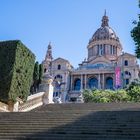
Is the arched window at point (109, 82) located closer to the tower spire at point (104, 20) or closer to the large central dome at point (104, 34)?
the large central dome at point (104, 34)

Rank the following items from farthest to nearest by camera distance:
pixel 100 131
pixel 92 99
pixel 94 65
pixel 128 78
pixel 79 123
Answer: pixel 94 65 < pixel 128 78 < pixel 92 99 < pixel 79 123 < pixel 100 131

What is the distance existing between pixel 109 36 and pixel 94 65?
1207 cm

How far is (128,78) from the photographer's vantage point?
7350 cm

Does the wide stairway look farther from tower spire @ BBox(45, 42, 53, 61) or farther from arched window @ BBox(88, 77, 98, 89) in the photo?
tower spire @ BBox(45, 42, 53, 61)

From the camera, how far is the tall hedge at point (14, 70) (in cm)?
2238

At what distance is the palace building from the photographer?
7400cm

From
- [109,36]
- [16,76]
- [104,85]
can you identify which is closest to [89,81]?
[104,85]

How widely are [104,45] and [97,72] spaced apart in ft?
42.1

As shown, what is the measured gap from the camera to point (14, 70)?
74.9 ft

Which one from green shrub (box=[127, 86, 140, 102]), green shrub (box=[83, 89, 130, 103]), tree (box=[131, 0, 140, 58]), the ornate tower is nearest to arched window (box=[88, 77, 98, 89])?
the ornate tower

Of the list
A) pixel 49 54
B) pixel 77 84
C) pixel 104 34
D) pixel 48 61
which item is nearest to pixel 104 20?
pixel 104 34

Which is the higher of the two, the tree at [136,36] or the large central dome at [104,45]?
the large central dome at [104,45]

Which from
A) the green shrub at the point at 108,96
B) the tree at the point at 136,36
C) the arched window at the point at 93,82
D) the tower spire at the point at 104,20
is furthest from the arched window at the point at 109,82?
the tree at the point at 136,36

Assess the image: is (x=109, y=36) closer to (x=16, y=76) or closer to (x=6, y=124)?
(x=16, y=76)
